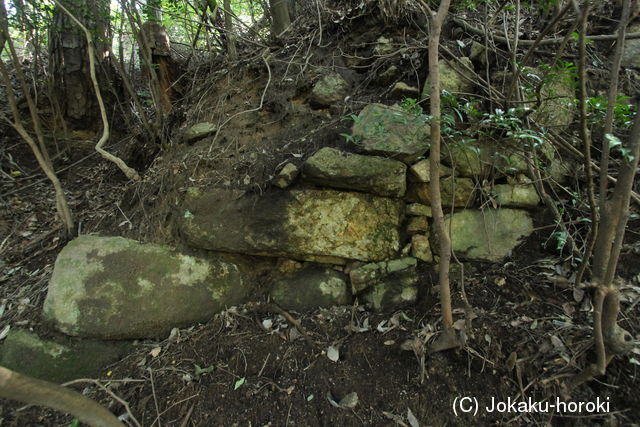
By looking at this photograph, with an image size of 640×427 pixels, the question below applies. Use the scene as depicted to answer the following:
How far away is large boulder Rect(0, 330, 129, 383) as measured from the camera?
2396mm

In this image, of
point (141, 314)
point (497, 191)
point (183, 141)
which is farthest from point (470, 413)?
point (183, 141)

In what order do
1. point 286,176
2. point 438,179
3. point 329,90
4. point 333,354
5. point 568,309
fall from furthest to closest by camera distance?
1. point 329,90
2. point 286,176
3. point 333,354
4. point 568,309
5. point 438,179

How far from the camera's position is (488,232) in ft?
8.39

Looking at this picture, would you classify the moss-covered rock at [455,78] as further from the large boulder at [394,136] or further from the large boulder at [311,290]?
the large boulder at [311,290]

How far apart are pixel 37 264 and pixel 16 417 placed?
148 centimetres

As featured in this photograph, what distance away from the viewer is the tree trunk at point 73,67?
401 centimetres

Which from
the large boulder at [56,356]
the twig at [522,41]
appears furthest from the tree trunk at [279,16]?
the large boulder at [56,356]

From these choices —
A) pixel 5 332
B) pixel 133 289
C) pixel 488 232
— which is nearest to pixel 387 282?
pixel 488 232

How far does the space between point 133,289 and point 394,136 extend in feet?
7.70

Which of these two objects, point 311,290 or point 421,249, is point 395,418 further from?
point 421,249

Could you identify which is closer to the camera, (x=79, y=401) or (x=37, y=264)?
(x=79, y=401)

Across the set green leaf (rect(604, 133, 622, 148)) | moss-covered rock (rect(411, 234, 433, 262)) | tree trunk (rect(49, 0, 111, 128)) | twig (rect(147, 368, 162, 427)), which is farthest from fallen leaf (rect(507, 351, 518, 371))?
tree trunk (rect(49, 0, 111, 128))

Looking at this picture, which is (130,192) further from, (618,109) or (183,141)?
(618,109)

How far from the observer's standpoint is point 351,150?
8.66 ft
